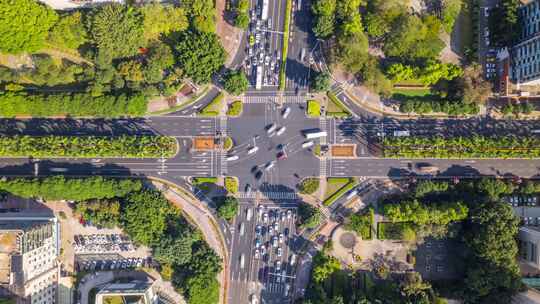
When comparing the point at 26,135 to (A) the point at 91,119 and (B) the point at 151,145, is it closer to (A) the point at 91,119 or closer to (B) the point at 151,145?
(A) the point at 91,119

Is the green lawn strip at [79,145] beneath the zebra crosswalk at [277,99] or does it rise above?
beneath

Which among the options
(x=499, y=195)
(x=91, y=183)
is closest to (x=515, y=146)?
(x=499, y=195)

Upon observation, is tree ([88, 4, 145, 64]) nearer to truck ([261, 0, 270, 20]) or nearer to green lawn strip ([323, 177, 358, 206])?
truck ([261, 0, 270, 20])

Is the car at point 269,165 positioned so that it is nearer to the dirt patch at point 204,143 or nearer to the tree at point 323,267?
the dirt patch at point 204,143

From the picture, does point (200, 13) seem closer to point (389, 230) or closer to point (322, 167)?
point (322, 167)

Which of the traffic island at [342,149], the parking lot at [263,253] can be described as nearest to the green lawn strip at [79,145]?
the parking lot at [263,253]

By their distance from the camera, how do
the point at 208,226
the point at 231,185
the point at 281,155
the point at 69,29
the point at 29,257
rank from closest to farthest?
1. the point at 29,257
2. the point at 69,29
3. the point at 281,155
4. the point at 231,185
5. the point at 208,226

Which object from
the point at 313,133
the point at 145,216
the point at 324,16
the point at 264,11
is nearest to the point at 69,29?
the point at 264,11
